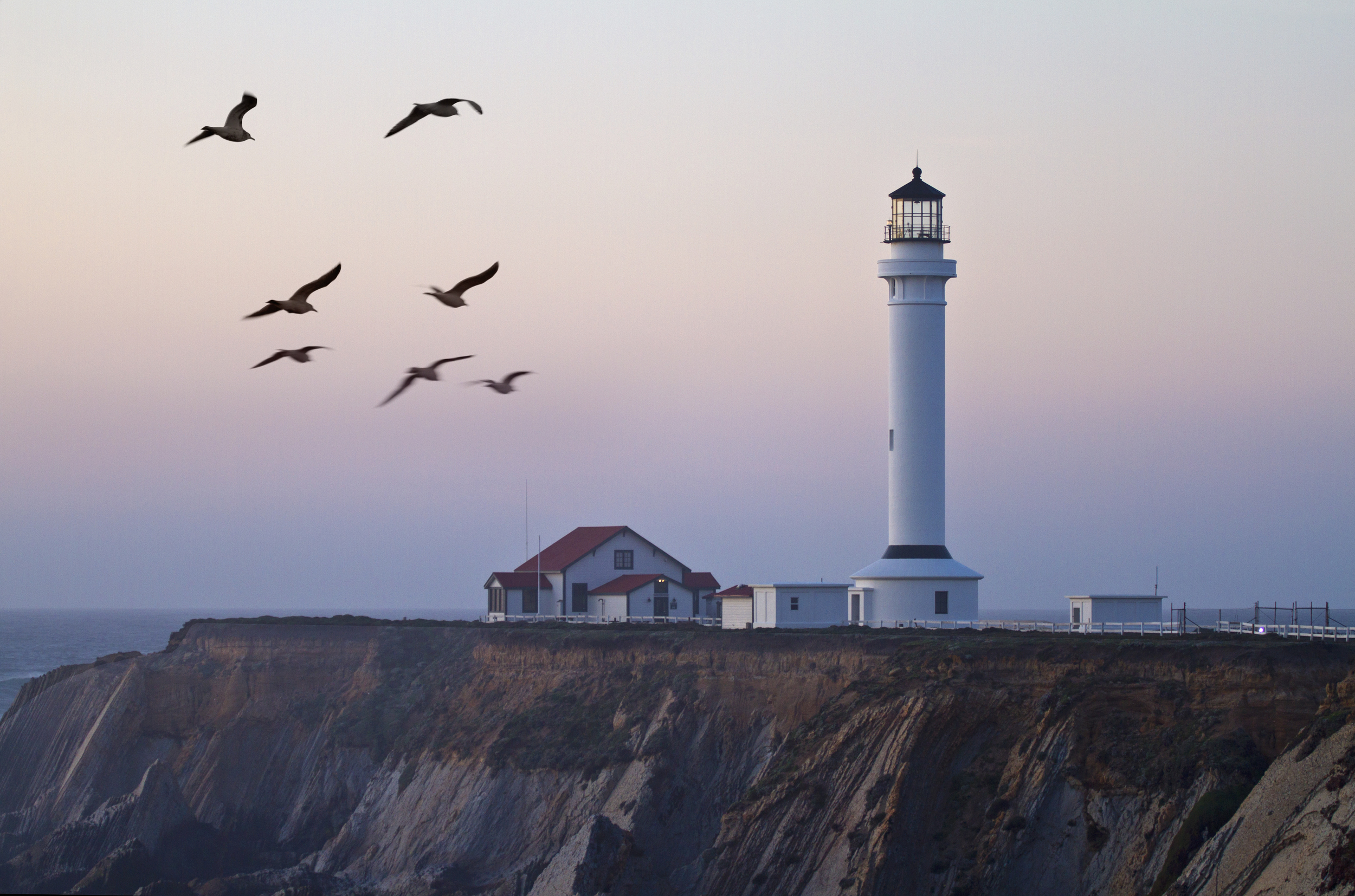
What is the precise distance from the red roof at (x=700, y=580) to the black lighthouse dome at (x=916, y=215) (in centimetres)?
1608

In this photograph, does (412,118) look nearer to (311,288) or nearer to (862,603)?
(311,288)

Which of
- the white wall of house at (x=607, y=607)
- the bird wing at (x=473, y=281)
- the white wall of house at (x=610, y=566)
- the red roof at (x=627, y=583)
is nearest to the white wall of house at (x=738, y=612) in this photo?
the white wall of house at (x=607, y=607)

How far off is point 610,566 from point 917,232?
18407mm

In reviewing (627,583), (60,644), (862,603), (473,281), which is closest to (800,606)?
(862,603)

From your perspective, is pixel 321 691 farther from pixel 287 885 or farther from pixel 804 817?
pixel 804 817

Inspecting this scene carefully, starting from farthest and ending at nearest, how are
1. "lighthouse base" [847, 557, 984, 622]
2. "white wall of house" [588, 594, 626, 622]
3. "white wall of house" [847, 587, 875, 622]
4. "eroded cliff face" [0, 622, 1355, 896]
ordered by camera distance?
"white wall of house" [588, 594, 626, 622] < "white wall of house" [847, 587, 875, 622] < "lighthouse base" [847, 557, 984, 622] < "eroded cliff face" [0, 622, 1355, 896]

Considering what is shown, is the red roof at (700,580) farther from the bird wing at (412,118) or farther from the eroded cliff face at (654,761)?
the bird wing at (412,118)

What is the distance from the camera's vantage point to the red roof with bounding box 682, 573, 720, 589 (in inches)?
2253

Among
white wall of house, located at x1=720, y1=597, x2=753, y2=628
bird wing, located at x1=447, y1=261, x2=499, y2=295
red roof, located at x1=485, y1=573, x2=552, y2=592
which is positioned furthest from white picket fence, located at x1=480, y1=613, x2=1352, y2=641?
bird wing, located at x1=447, y1=261, x2=499, y2=295

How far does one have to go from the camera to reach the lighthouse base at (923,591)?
149 feet

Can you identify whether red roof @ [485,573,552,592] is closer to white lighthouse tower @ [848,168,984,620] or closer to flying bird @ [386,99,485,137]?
white lighthouse tower @ [848,168,984,620]

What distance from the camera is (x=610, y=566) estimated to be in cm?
5819

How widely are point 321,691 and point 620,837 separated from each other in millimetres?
20084

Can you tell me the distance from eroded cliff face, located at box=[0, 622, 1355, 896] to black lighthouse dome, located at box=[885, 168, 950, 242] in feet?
42.4
